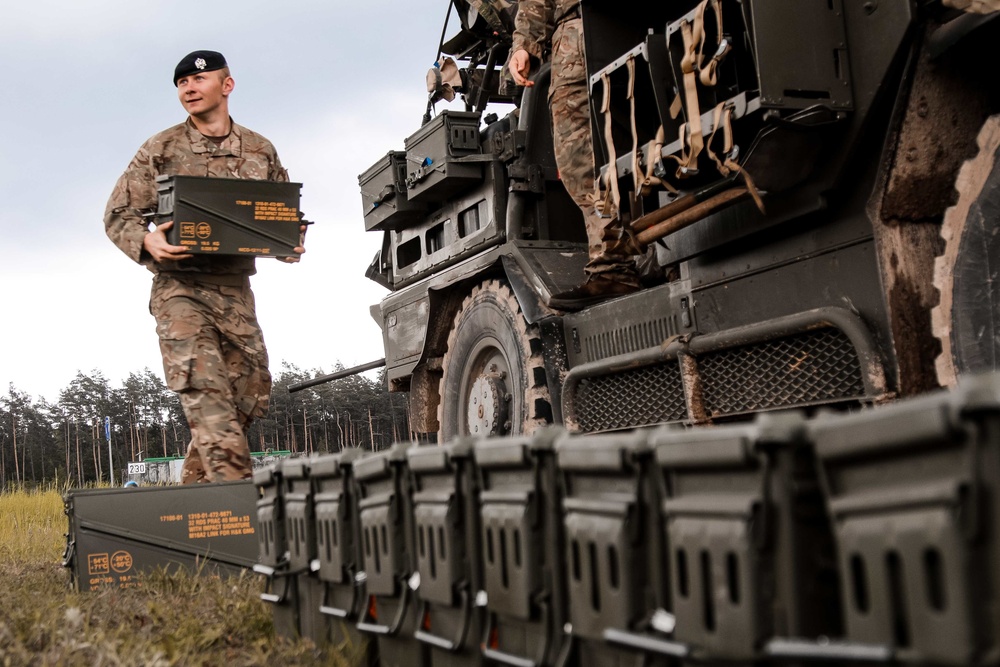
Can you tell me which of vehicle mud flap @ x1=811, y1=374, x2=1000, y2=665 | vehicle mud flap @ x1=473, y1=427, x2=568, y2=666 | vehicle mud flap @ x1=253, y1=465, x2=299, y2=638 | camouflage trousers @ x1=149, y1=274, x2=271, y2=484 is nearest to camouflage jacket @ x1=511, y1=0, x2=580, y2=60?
camouflage trousers @ x1=149, y1=274, x2=271, y2=484

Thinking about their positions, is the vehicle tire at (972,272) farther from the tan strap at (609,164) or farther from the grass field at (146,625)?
the grass field at (146,625)

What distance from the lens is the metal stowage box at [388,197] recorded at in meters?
6.77

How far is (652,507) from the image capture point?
1.88m

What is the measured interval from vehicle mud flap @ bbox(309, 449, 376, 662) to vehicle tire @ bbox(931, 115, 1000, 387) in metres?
1.62

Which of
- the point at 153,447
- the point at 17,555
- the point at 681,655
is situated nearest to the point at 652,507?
the point at 681,655

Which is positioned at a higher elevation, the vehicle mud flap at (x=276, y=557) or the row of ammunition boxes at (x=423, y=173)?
the row of ammunition boxes at (x=423, y=173)

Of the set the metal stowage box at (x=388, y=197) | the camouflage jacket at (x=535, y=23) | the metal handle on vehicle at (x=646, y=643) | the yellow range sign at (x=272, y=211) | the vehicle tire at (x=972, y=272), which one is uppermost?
the camouflage jacket at (x=535, y=23)

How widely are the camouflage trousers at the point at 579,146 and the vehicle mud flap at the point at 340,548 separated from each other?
2207 mm

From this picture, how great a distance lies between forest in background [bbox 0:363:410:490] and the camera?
161ft

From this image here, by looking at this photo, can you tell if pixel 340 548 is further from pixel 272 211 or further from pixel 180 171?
pixel 180 171

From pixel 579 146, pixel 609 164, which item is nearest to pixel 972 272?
pixel 609 164

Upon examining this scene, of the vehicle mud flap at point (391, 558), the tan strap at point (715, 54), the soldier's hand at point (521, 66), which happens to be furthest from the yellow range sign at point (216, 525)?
the tan strap at point (715, 54)

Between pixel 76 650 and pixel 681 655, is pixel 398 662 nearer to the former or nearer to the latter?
pixel 76 650

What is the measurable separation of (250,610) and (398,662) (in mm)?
1123
